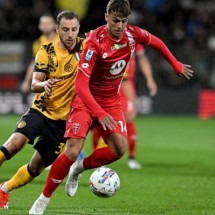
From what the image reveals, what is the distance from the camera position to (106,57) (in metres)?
8.11

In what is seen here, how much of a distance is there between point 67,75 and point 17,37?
1435 centimetres

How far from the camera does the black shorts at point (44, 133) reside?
835 centimetres

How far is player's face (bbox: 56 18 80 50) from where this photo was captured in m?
8.38

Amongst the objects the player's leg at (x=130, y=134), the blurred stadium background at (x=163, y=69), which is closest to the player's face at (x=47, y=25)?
the player's leg at (x=130, y=134)

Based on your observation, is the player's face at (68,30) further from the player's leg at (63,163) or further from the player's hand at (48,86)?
the player's leg at (63,163)

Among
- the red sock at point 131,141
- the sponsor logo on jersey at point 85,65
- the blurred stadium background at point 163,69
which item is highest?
the sponsor logo on jersey at point 85,65

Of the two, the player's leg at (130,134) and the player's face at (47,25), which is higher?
the player's face at (47,25)

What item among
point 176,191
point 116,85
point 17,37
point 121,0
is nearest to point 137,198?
point 176,191

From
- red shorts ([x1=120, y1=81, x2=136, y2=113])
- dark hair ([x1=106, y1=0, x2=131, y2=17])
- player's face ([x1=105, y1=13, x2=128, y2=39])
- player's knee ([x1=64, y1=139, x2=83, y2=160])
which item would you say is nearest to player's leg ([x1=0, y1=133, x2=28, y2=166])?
player's knee ([x1=64, y1=139, x2=83, y2=160])

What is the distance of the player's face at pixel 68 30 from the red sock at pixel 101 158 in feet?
3.96

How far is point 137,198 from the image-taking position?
9.34m

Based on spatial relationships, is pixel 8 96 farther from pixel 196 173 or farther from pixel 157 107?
pixel 196 173

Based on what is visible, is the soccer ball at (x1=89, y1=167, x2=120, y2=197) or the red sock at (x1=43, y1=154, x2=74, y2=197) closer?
the red sock at (x1=43, y1=154, x2=74, y2=197)

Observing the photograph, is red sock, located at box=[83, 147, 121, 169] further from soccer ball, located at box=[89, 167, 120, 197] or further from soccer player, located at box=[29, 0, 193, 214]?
soccer ball, located at box=[89, 167, 120, 197]
